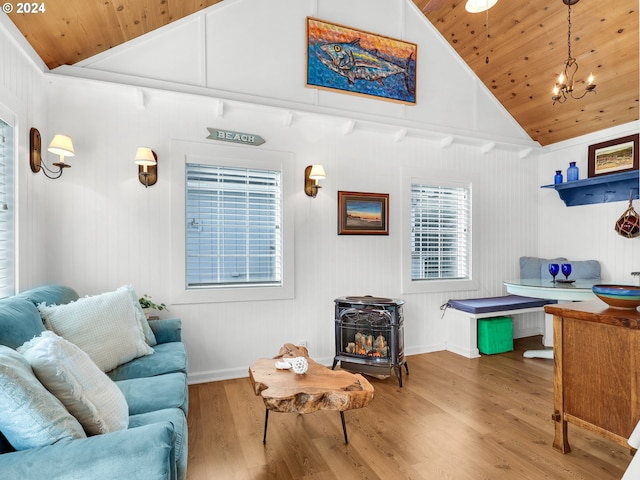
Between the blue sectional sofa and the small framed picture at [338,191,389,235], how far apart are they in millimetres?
2075

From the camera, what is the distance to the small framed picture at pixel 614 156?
162 inches

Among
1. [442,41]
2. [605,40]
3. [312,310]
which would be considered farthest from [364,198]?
[605,40]

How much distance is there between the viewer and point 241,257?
3.55 meters

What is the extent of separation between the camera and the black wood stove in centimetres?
338

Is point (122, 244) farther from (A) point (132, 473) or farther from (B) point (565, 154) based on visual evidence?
(B) point (565, 154)

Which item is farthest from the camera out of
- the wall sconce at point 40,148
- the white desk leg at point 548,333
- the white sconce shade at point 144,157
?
the white desk leg at point 548,333

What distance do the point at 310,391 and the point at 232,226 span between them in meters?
1.94

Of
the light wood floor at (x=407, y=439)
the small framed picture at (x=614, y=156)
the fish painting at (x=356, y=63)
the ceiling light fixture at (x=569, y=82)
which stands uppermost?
the fish painting at (x=356, y=63)

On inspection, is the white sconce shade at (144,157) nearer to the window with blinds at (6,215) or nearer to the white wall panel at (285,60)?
the white wall panel at (285,60)

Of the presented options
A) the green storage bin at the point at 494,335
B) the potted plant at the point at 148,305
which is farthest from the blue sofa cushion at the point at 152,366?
the green storage bin at the point at 494,335

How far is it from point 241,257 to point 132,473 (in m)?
2.48

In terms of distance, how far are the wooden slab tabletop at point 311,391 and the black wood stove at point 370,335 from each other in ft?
3.77

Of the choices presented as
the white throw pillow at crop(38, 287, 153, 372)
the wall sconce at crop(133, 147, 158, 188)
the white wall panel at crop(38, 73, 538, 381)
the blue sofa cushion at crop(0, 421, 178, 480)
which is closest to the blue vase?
the white wall panel at crop(38, 73, 538, 381)

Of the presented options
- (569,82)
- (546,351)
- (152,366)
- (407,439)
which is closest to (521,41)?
(569,82)
